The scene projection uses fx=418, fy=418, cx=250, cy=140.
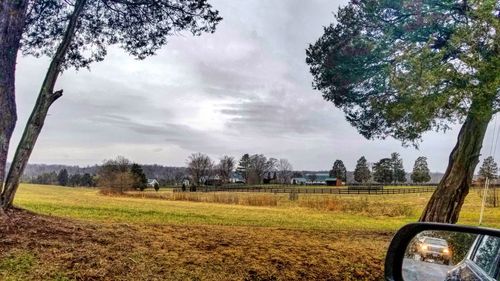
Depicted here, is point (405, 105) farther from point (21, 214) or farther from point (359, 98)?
point (21, 214)

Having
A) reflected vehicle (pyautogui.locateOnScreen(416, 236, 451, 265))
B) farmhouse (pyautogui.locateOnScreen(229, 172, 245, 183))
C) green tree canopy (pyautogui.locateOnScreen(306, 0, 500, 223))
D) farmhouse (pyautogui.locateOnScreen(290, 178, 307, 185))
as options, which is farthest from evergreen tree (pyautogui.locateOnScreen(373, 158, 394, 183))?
reflected vehicle (pyautogui.locateOnScreen(416, 236, 451, 265))

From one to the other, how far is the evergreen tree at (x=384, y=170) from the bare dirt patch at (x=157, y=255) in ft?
316

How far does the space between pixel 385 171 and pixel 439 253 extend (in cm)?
10334

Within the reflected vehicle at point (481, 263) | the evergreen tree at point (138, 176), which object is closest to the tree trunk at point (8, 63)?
the reflected vehicle at point (481, 263)

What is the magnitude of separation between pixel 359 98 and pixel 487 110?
3.37 metres

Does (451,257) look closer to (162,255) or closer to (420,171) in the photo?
(162,255)

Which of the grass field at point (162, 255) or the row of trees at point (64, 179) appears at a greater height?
the row of trees at point (64, 179)

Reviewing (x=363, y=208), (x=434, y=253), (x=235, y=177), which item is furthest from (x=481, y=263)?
(x=235, y=177)

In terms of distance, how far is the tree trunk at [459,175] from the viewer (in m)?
11.0

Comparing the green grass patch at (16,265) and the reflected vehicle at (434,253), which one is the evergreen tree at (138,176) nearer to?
the green grass patch at (16,265)

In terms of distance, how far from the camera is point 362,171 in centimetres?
10662

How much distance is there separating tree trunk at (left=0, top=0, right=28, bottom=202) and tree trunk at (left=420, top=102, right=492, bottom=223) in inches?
392

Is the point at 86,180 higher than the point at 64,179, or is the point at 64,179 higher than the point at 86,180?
the point at 64,179

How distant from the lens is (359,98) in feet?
38.5
